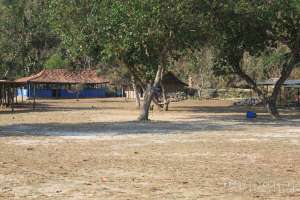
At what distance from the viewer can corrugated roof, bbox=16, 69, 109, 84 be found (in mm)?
75931

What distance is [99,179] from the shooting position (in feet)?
36.6

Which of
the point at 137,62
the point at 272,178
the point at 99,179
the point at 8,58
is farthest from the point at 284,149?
the point at 8,58

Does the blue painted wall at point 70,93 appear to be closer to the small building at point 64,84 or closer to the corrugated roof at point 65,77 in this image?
the small building at point 64,84

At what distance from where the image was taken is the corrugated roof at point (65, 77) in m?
75.9

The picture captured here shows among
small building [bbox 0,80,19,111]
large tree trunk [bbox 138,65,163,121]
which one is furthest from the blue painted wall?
large tree trunk [bbox 138,65,163,121]

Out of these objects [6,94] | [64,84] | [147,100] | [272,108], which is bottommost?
[272,108]

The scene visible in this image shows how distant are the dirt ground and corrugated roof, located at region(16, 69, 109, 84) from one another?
53006 millimetres

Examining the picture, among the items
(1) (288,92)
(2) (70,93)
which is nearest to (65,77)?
(2) (70,93)

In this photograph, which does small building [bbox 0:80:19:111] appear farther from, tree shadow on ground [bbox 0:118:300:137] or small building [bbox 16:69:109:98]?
small building [bbox 16:69:109:98]

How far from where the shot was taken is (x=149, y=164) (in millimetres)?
13516

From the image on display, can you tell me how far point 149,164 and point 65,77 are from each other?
66422 mm

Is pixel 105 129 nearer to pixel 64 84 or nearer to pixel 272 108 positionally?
pixel 272 108

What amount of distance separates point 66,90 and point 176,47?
5265cm

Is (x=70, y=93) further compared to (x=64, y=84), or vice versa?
(x=70, y=93)
